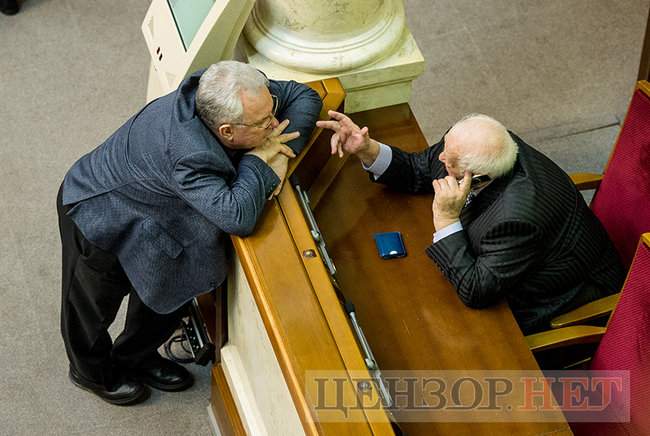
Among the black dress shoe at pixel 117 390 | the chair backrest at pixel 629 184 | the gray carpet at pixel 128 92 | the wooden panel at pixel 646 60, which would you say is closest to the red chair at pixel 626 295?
the chair backrest at pixel 629 184

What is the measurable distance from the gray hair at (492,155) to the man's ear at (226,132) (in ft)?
2.03

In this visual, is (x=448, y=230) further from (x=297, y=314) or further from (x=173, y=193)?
(x=173, y=193)

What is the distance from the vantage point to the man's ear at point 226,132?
242 centimetres

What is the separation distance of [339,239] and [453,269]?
1.24 ft

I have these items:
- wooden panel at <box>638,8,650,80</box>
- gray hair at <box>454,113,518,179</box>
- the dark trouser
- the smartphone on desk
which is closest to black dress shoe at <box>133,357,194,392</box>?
the dark trouser

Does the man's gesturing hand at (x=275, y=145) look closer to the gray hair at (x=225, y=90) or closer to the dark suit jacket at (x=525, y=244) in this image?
the gray hair at (x=225, y=90)

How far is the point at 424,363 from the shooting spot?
97.3 inches

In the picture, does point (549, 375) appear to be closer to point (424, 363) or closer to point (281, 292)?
point (424, 363)

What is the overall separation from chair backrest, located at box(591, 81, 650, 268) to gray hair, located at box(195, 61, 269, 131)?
1.19 metres

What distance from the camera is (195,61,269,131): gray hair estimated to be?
238 cm

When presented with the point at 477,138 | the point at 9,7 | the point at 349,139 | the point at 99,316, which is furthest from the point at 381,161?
the point at 9,7

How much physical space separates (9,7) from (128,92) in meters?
0.90

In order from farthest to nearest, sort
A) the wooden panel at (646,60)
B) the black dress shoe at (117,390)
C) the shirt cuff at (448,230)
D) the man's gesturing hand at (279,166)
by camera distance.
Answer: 1. the black dress shoe at (117,390)
2. the wooden panel at (646,60)
3. the shirt cuff at (448,230)
4. the man's gesturing hand at (279,166)

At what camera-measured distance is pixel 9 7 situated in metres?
4.80
